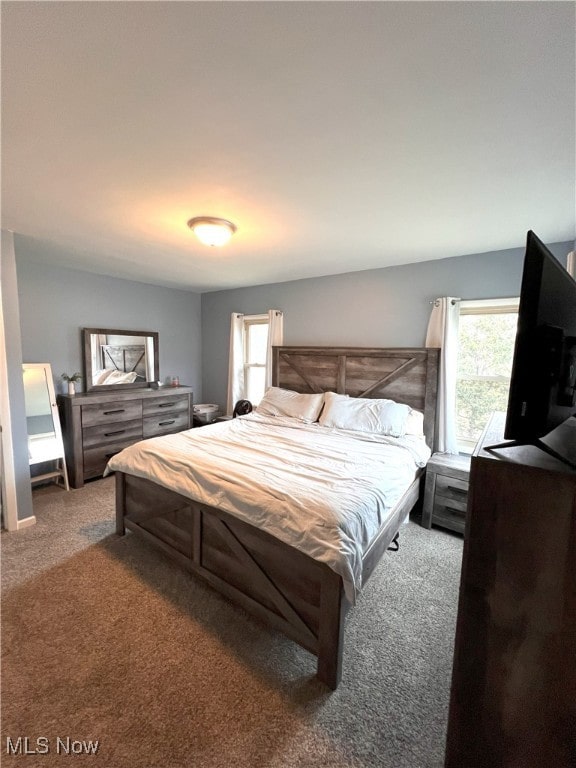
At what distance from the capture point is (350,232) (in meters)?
2.36

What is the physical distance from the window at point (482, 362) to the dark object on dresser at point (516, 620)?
2.42 m

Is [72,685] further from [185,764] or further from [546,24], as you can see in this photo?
[546,24]

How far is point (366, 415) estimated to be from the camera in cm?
299

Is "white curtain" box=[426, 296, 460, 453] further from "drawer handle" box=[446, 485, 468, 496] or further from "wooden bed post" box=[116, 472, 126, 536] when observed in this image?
"wooden bed post" box=[116, 472, 126, 536]

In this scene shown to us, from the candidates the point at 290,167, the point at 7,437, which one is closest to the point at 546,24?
the point at 290,167

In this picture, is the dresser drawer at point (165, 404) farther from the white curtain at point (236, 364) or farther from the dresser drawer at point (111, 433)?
the white curtain at point (236, 364)

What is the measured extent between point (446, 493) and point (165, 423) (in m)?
3.50

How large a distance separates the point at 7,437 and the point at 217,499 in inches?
79.1

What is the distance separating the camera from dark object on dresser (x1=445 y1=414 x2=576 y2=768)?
0.71 m

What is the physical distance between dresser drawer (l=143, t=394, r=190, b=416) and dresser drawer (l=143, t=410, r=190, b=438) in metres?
0.06

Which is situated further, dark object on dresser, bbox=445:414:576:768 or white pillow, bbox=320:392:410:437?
white pillow, bbox=320:392:410:437

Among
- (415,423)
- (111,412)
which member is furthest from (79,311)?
(415,423)

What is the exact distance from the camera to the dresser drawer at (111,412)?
3.40m

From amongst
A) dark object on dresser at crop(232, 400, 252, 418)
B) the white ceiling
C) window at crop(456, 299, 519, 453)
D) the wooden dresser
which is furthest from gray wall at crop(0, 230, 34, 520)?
window at crop(456, 299, 519, 453)
